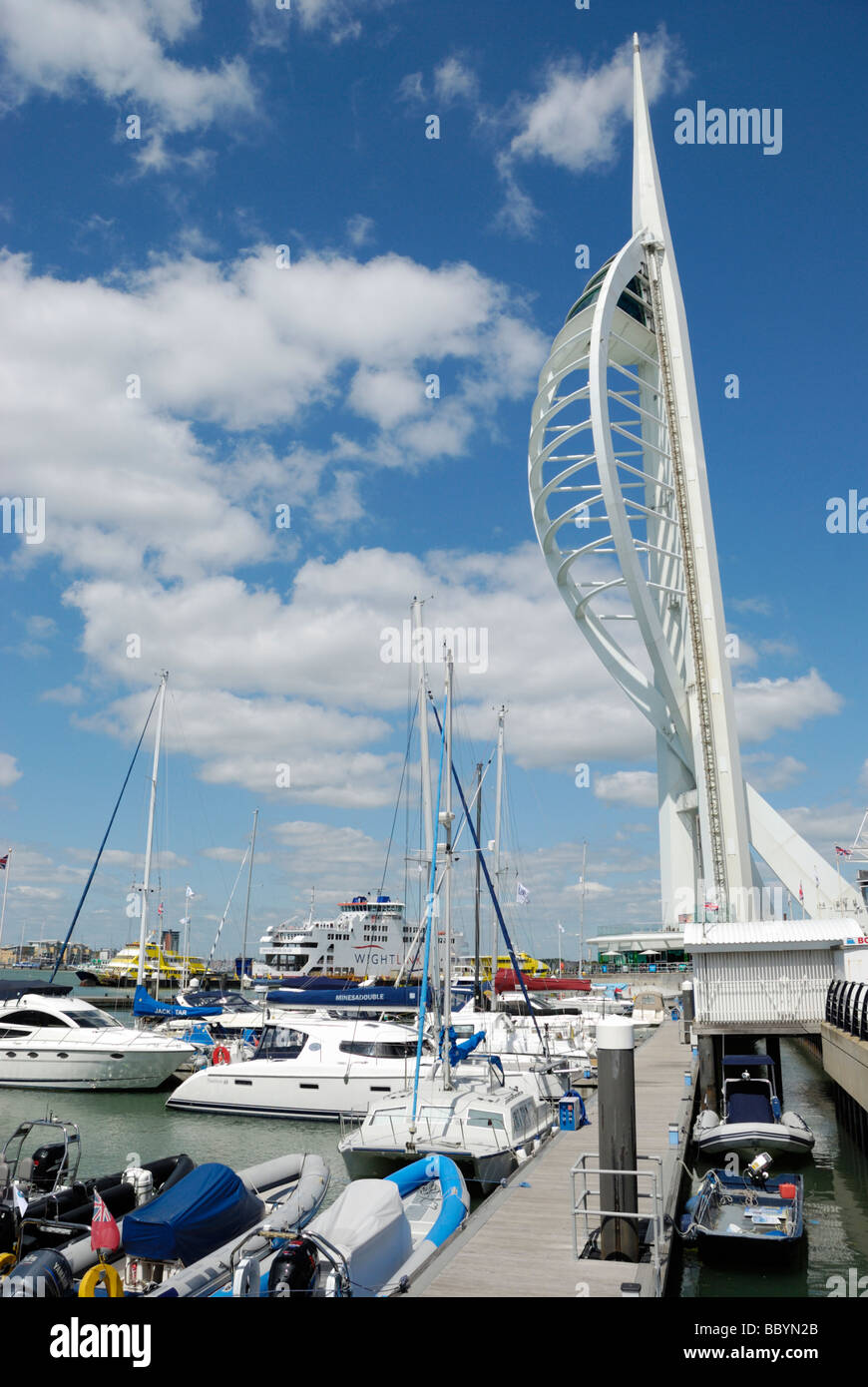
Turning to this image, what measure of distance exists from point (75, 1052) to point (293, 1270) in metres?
23.5

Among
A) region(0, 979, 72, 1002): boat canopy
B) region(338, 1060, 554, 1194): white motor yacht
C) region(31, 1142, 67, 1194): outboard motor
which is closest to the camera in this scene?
region(31, 1142, 67, 1194): outboard motor

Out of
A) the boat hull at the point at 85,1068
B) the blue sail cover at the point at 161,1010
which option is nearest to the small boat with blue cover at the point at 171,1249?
the boat hull at the point at 85,1068

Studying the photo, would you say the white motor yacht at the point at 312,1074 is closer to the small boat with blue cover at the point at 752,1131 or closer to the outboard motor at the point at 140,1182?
the small boat with blue cover at the point at 752,1131

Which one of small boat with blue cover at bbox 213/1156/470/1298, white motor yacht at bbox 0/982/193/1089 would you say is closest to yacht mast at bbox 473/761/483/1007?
white motor yacht at bbox 0/982/193/1089

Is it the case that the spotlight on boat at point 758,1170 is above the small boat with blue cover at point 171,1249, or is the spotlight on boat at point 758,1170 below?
below

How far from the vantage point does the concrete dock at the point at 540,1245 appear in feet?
32.5

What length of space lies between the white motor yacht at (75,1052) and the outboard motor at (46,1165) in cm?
1628

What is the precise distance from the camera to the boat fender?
9.03 m

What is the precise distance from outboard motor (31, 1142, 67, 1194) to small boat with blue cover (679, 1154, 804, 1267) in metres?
8.85

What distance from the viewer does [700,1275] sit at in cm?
1352

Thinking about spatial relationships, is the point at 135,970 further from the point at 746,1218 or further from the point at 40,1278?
the point at 40,1278

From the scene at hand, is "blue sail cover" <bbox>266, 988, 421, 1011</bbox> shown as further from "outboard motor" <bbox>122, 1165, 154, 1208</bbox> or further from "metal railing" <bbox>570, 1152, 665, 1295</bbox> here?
"metal railing" <bbox>570, 1152, 665, 1295</bbox>
